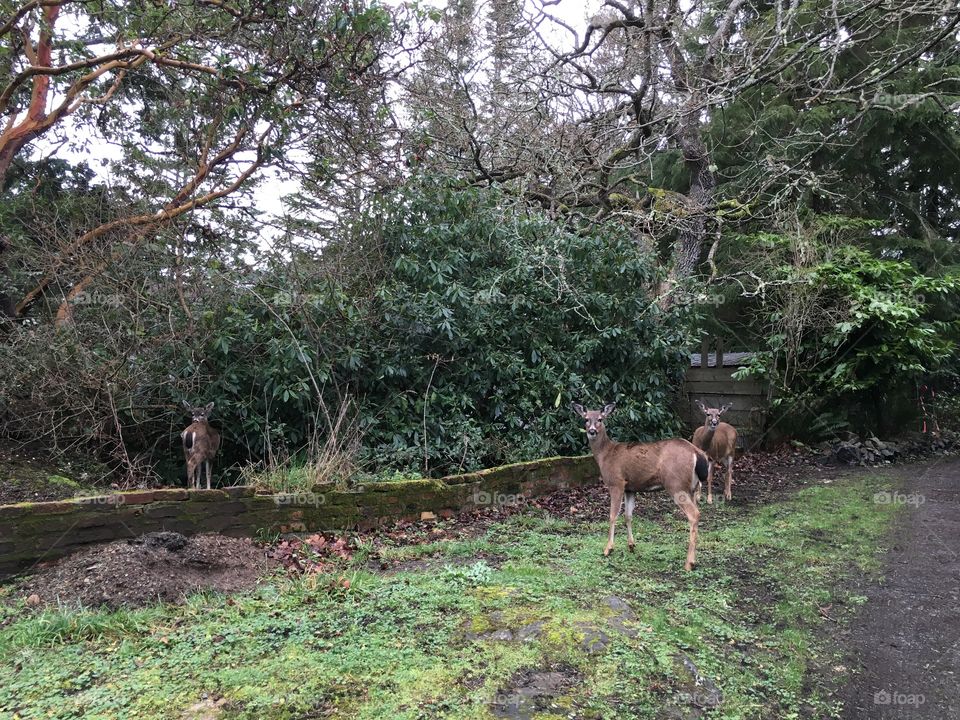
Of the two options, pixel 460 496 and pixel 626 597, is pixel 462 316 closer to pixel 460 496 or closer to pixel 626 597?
pixel 460 496

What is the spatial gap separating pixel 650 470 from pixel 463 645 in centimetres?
292

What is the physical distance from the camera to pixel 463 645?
3908 millimetres

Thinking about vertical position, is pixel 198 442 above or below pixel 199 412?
below

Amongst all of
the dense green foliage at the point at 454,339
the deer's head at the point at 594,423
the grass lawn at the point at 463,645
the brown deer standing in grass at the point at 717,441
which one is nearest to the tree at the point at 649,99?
the dense green foliage at the point at 454,339

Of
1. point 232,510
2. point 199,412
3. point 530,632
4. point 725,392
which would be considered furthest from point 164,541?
point 725,392

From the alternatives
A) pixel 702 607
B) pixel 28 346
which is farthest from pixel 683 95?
pixel 28 346

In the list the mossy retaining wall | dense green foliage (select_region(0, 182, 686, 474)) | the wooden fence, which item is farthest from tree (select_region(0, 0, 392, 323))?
the wooden fence

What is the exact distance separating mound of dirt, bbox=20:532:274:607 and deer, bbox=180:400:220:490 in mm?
2240

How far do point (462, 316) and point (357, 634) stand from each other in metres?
5.50

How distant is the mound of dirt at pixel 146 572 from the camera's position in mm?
4484

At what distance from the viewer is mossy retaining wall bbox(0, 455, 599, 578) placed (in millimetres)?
5078

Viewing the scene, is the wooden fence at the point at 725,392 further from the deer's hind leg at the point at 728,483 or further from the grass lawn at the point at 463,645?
the grass lawn at the point at 463,645

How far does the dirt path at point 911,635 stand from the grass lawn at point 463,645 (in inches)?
8.1

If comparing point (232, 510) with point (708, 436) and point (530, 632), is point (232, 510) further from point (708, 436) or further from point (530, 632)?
point (708, 436)
